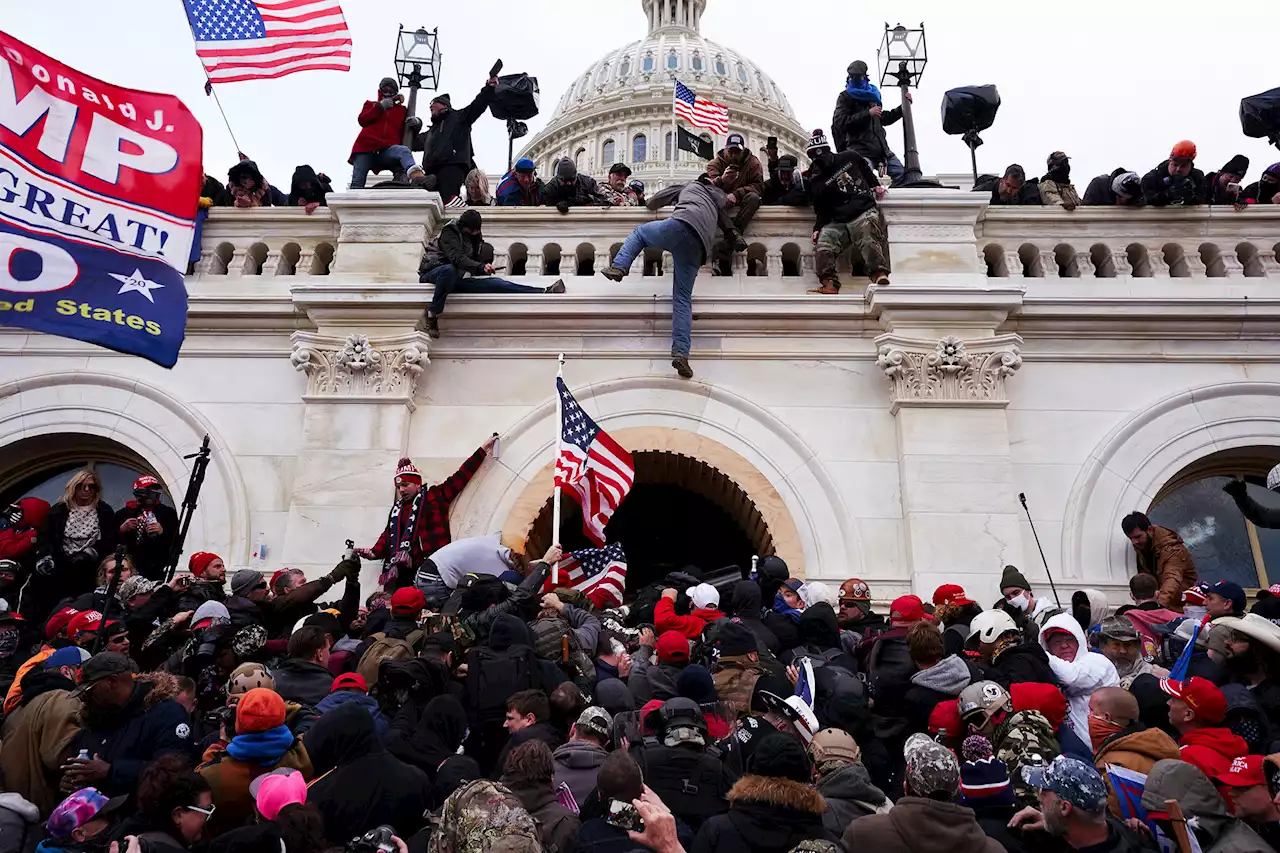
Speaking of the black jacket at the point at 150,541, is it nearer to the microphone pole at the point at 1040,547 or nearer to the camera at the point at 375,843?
the camera at the point at 375,843

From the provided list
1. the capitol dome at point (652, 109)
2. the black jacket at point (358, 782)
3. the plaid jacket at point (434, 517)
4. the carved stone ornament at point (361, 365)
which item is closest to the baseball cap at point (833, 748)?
the black jacket at point (358, 782)

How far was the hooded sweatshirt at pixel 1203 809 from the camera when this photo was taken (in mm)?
4777

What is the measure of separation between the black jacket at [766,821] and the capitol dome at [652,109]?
6152 centimetres

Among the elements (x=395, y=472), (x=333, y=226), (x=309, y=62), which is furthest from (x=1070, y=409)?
(x=309, y=62)

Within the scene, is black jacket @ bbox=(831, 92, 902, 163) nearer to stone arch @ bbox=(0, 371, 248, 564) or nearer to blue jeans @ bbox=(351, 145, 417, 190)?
blue jeans @ bbox=(351, 145, 417, 190)

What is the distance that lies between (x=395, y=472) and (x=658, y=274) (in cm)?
425

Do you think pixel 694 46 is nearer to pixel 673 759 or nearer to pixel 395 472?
pixel 395 472

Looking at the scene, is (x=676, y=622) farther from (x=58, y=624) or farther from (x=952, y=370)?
(x=952, y=370)

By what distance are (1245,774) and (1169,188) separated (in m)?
10.1

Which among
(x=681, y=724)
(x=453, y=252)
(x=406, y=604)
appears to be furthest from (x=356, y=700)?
A: (x=453, y=252)

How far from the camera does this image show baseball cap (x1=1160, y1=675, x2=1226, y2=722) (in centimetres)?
577

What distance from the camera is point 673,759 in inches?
217

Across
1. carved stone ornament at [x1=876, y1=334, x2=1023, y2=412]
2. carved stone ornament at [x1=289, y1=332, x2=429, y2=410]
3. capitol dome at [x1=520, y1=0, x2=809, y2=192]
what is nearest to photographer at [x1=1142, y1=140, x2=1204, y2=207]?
carved stone ornament at [x1=876, y1=334, x2=1023, y2=412]

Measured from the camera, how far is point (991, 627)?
24.9 feet
